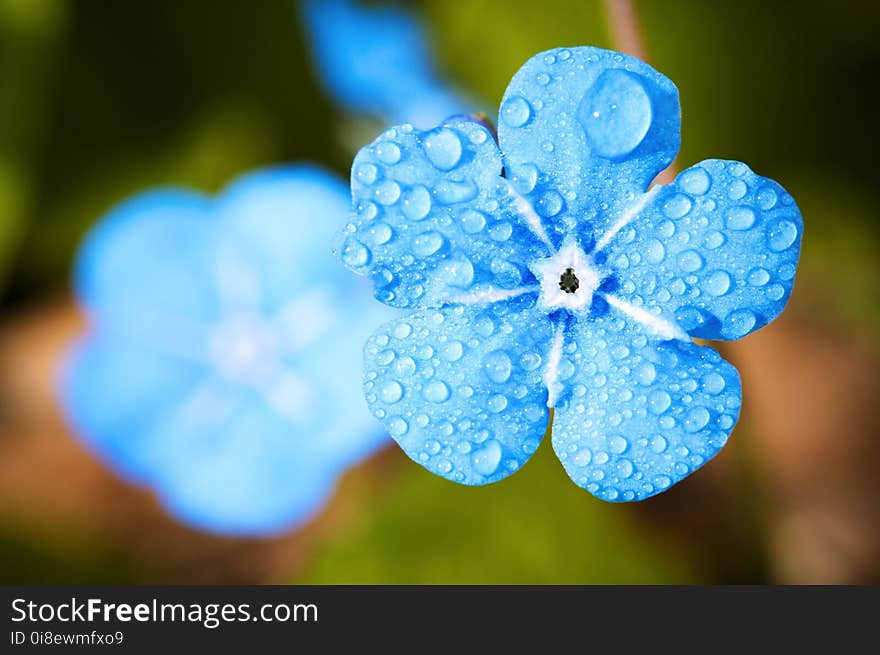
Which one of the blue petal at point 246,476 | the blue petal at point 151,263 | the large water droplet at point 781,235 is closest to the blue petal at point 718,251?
the large water droplet at point 781,235

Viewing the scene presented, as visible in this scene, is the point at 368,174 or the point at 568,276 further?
the point at 568,276

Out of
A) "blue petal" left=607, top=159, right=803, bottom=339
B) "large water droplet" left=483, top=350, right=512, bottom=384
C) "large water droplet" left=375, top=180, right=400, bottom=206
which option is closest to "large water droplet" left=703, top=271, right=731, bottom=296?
"blue petal" left=607, top=159, right=803, bottom=339

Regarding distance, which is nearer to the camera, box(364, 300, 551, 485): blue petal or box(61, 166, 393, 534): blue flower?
box(364, 300, 551, 485): blue petal

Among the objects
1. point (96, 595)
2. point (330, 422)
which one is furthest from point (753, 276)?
point (96, 595)

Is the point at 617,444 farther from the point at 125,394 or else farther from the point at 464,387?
the point at 125,394

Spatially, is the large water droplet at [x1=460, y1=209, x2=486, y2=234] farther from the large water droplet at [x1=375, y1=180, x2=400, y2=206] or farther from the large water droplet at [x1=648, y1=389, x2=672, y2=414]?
the large water droplet at [x1=648, y1=389, x2=672, y2=414]

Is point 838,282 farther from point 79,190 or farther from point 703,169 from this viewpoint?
point 79,190

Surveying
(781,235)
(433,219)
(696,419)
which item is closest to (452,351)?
(433,219)
